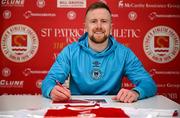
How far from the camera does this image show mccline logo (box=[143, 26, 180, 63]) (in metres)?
2.34

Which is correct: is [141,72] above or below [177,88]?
above

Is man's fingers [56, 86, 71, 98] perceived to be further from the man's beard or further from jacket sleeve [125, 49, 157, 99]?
the man's beard

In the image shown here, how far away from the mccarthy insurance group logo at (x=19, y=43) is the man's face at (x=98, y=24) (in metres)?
1.01

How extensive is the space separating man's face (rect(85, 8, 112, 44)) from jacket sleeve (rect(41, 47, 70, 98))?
0.45 feet

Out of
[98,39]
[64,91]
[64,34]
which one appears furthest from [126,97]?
[64,34]

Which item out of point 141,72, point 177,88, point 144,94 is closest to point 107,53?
point 141,72

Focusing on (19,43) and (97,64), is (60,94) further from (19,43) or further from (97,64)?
(19,43)

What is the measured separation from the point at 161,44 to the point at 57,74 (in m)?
1.31

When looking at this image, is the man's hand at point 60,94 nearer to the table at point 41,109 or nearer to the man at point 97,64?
the table at point 41,109

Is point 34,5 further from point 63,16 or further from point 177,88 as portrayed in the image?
point 177,88

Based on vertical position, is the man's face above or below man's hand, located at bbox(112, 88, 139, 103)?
above

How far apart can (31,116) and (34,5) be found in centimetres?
171

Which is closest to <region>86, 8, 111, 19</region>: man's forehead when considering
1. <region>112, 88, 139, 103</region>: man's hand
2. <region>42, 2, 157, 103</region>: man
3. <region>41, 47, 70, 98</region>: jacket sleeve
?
<region>42, 2, 157, 103</region>: man

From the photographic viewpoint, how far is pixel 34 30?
231 centimetres
